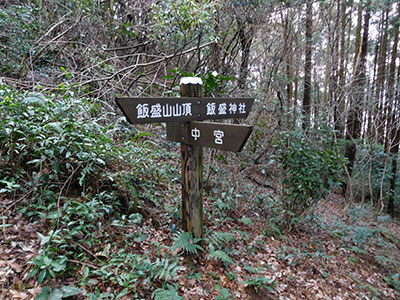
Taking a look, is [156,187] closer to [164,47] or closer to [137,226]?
[137,226]

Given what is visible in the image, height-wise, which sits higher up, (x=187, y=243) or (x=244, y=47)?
(x=244, y=47)

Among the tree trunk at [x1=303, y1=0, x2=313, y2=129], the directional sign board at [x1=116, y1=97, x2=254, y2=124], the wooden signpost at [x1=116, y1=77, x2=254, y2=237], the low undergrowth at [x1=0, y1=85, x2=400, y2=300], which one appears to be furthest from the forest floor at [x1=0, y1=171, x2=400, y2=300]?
the tree trunk at [x1=303, y1=0, x2=313, y2=129]

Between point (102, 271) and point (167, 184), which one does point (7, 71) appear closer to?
point (167, 184)

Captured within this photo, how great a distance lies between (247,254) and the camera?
3.69 m

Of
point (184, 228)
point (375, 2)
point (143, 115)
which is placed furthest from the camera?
point (375, 2)

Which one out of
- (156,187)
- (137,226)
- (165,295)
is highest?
A: (156,187)

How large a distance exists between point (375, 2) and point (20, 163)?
13.1 m

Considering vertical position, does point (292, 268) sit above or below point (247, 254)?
below

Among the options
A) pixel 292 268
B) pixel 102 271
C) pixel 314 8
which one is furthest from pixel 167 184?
pixel 314 8

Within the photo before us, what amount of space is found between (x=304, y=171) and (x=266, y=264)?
1894 millimetres

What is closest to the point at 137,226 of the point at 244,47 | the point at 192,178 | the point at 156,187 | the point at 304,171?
the point at 156,187

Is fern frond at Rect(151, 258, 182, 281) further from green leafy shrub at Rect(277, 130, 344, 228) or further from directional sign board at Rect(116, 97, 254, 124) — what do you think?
green leafy shrub at Rect(277, 130, 344, 228)

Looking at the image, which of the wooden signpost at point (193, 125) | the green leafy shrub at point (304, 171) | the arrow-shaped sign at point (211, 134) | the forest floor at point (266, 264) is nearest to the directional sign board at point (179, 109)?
the wooden signpost at point (193, 125)

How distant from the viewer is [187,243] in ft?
8.98
